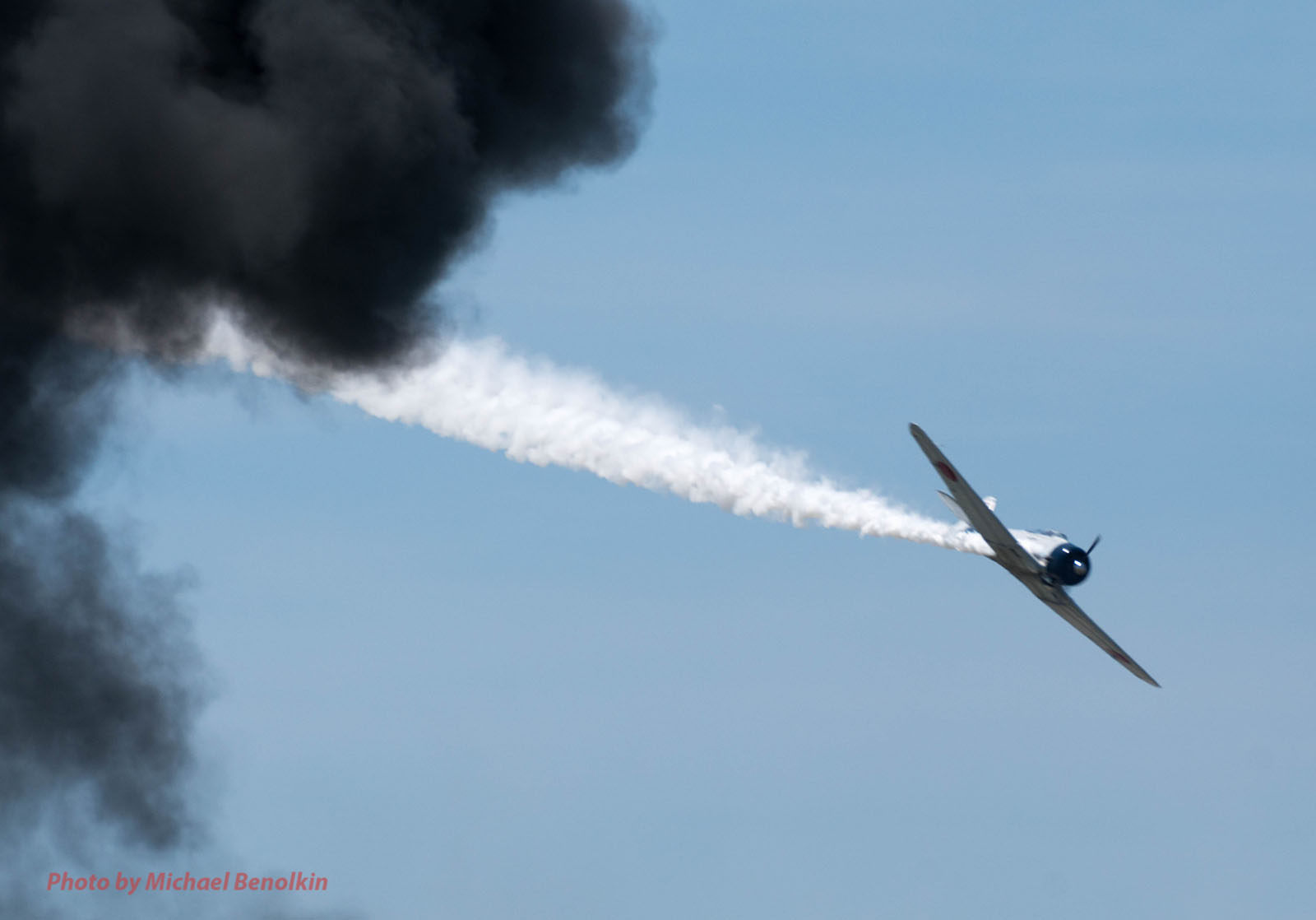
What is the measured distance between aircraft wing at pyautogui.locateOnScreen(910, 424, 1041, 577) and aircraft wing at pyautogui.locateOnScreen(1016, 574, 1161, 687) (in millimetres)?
726

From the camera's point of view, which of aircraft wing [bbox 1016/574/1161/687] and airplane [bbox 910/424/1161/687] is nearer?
airplane [bbox 910/424/1161/687]

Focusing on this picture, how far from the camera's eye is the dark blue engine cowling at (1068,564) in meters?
55.1

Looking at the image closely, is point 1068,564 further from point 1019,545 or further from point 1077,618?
point 1077,618

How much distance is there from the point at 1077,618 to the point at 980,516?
755 centimetres

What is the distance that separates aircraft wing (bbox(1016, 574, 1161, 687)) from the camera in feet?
186

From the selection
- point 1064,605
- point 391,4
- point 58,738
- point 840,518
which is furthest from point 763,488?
point 58,738

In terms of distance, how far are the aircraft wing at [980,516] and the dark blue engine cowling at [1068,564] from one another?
0.50 metres

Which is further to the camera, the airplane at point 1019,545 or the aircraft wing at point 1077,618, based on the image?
the aircraft wing at point 1077,618

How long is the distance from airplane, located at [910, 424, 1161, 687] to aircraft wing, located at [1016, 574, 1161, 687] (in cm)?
6

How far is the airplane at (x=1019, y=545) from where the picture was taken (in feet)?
179

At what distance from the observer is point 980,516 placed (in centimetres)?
5516

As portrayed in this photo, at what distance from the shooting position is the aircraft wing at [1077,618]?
5681 centimetres

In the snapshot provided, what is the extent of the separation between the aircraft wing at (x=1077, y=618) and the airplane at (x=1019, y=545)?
0.19 feet

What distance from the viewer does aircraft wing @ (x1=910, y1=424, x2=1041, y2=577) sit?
176 ft
